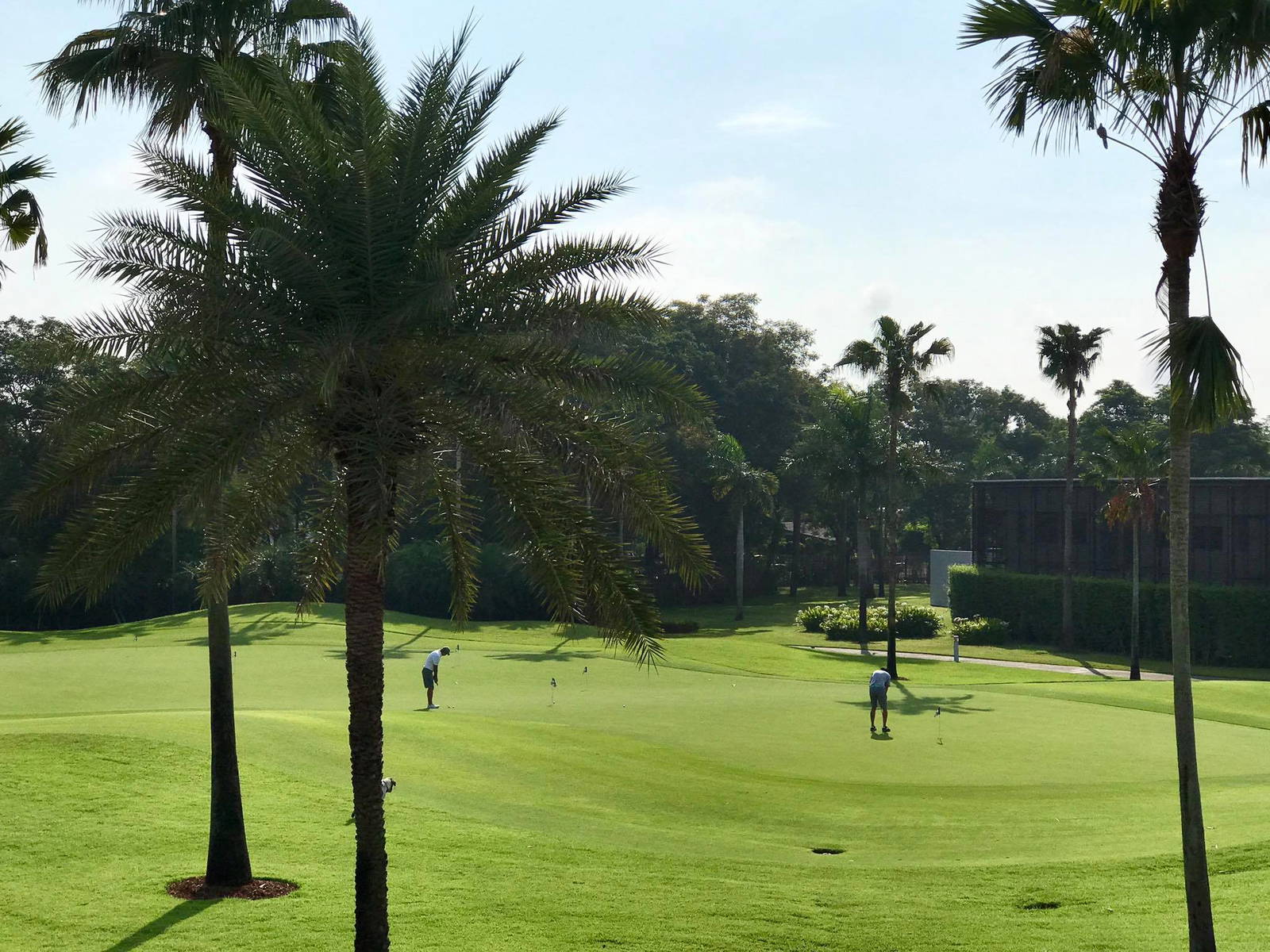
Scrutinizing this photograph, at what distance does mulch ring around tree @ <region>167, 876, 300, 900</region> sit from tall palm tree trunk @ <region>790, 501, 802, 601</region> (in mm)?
74471

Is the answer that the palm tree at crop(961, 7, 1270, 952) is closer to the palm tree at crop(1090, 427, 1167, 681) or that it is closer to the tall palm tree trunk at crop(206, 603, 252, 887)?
the tall palm tree trunk at crop(206, 603, 252, 887)

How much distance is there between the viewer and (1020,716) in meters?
32.2

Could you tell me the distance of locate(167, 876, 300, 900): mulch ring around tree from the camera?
15695 mm

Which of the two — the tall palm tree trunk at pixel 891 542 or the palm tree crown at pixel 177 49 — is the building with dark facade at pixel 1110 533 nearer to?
the tall palm tree trunk at pixel 891 542

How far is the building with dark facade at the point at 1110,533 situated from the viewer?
57.4 m

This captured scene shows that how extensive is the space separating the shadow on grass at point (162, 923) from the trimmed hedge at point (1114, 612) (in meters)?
50.0

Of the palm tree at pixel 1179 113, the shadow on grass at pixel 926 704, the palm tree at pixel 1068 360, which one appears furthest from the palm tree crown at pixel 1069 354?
the palm tree at pixel 1179 113

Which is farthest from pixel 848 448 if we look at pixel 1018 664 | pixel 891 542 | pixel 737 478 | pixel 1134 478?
pixel 1134 478

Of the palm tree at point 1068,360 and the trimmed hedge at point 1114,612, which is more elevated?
the palm tree at point 1068,360

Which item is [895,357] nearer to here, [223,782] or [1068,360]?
[1068,360]

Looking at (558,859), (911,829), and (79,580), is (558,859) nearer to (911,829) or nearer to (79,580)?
(911,829)

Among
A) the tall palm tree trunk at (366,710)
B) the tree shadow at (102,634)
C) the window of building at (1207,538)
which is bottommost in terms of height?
the tree shadow at (102,634)

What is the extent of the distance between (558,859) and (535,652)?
1232 inches

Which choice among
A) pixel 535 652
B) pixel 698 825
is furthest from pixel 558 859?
pixel 535 652
